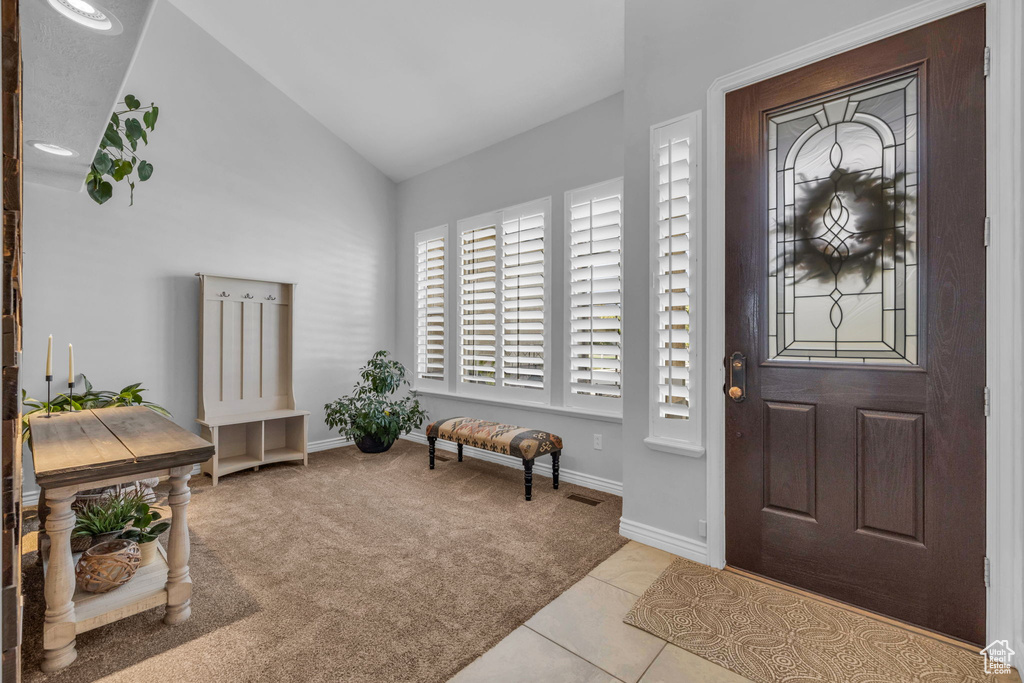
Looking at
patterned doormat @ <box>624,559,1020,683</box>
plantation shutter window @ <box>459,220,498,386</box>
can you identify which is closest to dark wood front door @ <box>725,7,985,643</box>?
patterned doormat @ <box>624,559,1020,683</box>

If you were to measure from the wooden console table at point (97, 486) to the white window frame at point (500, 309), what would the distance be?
247 cm

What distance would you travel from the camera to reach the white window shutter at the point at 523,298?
3.82 m

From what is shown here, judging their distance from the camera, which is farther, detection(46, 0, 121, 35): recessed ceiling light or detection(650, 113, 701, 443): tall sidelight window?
detection(650, 113, 701, 443): tall sidelight window

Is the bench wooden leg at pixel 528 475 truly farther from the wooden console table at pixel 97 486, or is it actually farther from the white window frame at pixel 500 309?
the wooden console table at pixel 97 486

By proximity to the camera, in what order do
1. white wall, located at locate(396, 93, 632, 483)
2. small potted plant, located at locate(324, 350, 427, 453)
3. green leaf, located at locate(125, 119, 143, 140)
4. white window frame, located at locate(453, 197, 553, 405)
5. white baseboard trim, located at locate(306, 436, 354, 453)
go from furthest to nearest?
1. white baseboard trim, located at locate(306, 436, 354, 453)
2. small potted plant, located at locate(324, 350, 427, 453)
3. white window frame, located at locate(453, 197, 553, 405)
4. white wall, located at locate(396, 93, 632, 483)
5. green leaf, located at locate(125, 119, 143, 140)

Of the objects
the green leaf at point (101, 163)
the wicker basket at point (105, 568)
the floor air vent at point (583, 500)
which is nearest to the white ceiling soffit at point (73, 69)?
the green leaf at point (101, 163)

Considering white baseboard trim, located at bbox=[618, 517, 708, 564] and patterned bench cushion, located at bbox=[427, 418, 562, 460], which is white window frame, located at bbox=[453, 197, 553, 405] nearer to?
patterned bench cushion, located at bbox=[427, 418, 562, 460]

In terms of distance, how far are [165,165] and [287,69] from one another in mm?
1282

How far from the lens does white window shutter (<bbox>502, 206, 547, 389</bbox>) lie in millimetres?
3818

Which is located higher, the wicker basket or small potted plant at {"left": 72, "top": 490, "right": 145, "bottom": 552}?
small potted plant at {"left": 72, "top": 490, "right": 145, "bottom": 552}

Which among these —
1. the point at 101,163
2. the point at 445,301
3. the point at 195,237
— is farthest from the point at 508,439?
the point at 195,237

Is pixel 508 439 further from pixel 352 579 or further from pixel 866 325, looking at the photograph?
pixel 866 325

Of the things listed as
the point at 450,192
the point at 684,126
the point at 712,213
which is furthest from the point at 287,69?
the point at 712,213

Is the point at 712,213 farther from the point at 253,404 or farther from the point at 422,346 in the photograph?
the point at 253,404
